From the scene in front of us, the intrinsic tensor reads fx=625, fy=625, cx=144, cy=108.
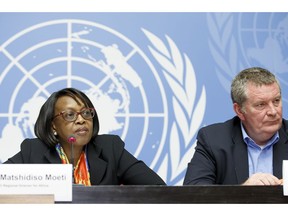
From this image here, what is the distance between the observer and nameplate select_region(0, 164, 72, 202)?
1975mm

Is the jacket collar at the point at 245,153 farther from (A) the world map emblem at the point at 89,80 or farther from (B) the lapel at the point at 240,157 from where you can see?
(A) the world map emblem at the point at 89,80

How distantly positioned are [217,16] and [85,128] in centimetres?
158

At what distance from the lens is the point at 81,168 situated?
3.10m

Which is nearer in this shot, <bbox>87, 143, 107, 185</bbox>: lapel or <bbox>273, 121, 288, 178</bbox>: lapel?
<bbox>273, 121, 288, 178</bbox>: lapel

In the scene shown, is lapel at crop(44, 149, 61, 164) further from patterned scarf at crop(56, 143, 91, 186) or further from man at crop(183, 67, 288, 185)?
man at crop(183, 67, 288, 185)

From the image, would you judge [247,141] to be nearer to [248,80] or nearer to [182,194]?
[248,80]

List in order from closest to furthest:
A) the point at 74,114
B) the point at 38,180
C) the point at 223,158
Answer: the point at 38,180 → the point at 223,158 → the point at 74,114

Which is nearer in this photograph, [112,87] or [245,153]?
[245,153]

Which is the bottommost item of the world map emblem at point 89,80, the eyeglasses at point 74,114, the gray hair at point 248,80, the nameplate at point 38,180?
the nameplate at point 38,180

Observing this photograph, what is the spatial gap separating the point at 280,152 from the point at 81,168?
38.2 inches

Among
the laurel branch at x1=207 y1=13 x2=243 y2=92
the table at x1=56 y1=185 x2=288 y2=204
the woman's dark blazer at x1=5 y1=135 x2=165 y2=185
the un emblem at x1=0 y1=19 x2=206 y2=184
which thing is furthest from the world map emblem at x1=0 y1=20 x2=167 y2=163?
the table at x1=56 y1=185 x2=288 y2=204

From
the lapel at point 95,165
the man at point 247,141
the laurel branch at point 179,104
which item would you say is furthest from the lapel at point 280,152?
the laurel branch at point 179,104

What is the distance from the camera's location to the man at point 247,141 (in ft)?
9.42

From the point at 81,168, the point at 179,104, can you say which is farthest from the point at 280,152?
the point at 179,104
